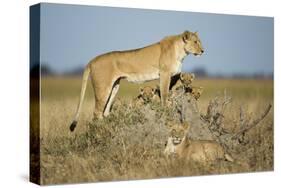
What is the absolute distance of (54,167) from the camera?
9977mm

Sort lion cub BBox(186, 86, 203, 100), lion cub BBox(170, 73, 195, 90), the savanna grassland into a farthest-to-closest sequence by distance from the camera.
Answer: lion cub BBox(186, 86, 203, 100), lion cub BBox(170, 73, 195, 90), the savanna grassland

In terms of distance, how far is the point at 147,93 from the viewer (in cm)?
1070

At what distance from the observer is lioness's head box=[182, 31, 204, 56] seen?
10.9m

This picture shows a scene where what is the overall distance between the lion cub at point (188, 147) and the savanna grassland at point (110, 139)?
0.09m

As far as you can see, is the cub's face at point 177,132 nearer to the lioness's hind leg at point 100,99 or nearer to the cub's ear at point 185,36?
the lioness's hind leg at point 100,99

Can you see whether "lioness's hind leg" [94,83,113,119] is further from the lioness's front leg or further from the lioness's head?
the lioness's head

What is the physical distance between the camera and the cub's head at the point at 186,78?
10914 mm

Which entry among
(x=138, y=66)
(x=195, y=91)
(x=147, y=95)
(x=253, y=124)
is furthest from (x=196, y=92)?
(x=253, y=124)

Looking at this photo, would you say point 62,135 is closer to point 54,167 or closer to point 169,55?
point 54,167

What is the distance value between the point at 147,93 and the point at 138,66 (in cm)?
36

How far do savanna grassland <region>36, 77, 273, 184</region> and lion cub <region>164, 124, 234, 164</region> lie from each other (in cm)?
9

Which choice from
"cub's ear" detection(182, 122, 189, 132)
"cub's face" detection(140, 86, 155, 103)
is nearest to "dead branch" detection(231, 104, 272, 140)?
"cub's ear" detection(182, 122, 189, 132)

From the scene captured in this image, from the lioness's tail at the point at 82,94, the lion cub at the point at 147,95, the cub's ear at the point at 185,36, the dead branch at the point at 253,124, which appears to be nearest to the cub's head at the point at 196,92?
the lion cub at the point at 147,95

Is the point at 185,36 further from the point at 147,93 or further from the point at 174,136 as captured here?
the point at 174,136
